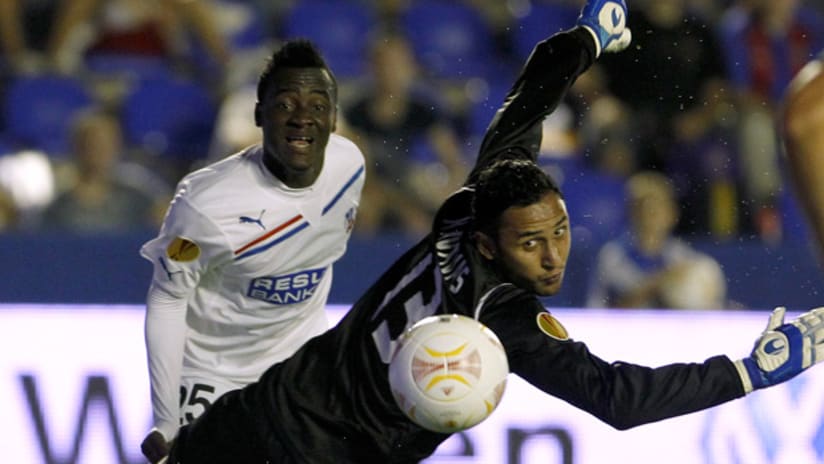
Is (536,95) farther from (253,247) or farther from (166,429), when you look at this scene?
(166,429)

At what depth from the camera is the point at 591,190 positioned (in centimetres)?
940

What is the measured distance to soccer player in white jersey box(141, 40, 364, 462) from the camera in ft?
17.7

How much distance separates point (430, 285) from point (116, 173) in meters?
4.78

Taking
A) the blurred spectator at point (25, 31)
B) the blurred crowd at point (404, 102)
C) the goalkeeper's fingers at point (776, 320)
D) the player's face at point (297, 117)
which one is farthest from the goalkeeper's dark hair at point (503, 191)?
the blurred spectator at point (25, 31)

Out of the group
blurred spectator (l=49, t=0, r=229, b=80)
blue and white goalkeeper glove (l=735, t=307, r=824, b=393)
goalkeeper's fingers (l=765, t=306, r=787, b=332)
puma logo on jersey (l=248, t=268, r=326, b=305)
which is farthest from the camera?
blurred spectator (l=49, t=0, r=229, b=80)

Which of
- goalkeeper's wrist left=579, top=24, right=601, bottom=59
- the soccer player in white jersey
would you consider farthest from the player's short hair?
goalkeeper's wrist left=579, top=24, right=601, bottom=59

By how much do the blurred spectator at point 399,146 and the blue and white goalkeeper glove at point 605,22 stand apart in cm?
335

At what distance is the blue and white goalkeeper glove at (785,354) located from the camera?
436 centimetres

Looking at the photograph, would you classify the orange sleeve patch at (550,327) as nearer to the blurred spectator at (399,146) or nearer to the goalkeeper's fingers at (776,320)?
the goalkeeper's fingers at (776,320)

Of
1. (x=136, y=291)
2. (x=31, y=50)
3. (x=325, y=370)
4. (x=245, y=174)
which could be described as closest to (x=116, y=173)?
(x=136, y=291)

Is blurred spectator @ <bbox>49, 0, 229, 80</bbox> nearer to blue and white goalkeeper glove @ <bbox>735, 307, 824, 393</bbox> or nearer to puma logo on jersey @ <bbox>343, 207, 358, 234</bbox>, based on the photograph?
puma logo on jersey @ <bbox>343, 207, 358, 234</bbox>

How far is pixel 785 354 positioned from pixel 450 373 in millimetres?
975

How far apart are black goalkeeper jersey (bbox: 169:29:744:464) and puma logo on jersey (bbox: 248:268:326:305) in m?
0.81

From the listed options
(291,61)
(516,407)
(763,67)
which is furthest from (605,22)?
(763,67)
